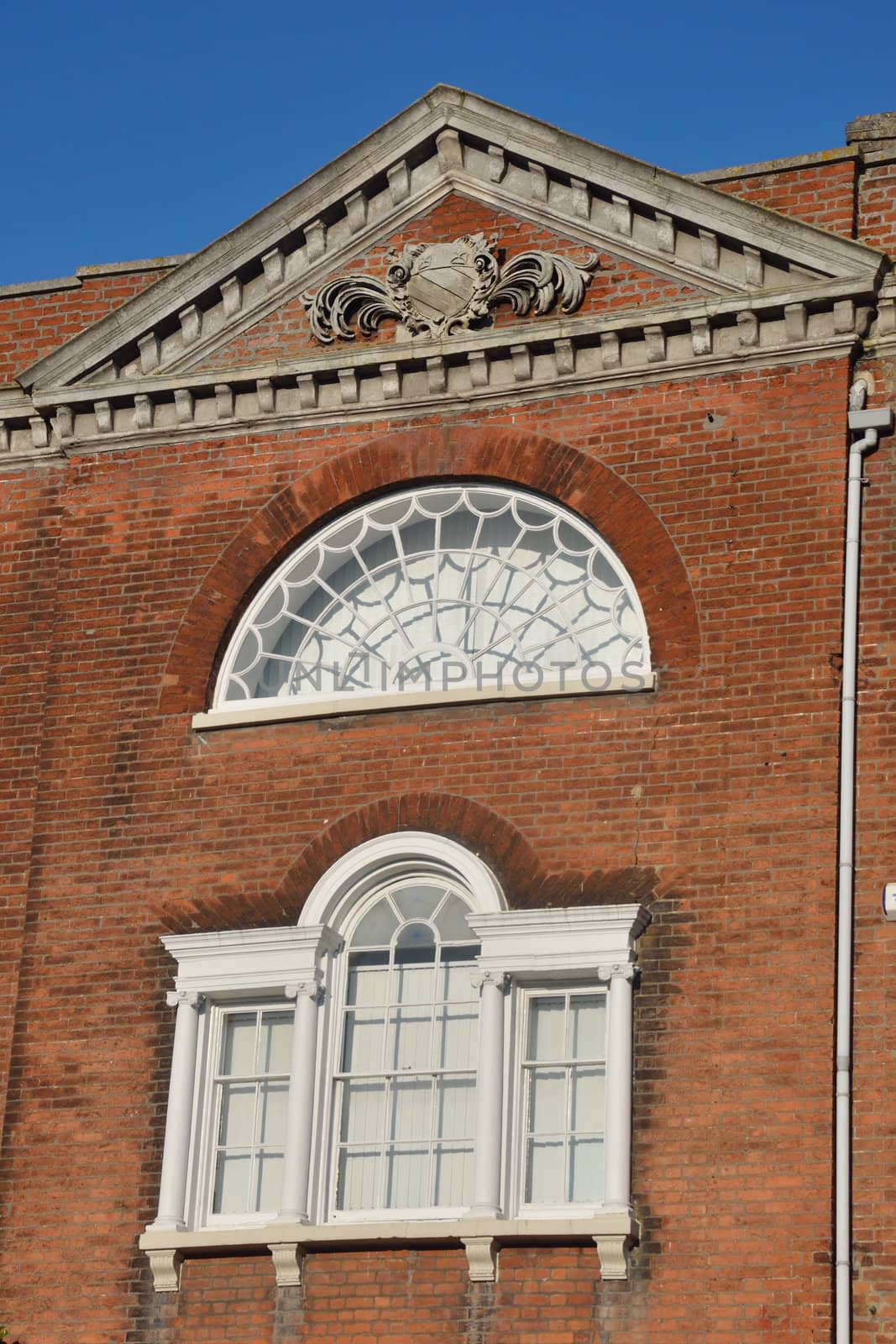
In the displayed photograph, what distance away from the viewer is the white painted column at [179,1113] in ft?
52.0

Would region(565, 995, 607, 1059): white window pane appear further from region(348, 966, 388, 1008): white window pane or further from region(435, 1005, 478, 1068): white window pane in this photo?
region(348, 966, 388, 1008): white window pane

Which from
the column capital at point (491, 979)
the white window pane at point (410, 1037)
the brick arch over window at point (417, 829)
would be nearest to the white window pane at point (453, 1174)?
the white window pane at point (410, 1037)

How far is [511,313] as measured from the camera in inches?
696

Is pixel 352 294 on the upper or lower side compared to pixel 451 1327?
upper

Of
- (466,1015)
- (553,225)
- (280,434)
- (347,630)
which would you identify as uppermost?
(553,225)

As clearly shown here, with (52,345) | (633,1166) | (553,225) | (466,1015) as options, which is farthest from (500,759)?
(52,345)

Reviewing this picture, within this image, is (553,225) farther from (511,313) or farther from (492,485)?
(492,485)

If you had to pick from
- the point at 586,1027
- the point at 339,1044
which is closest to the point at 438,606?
the point at 339,1044

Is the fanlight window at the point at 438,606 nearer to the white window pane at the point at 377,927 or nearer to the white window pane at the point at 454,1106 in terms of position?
the white window pane at the point at 377,927

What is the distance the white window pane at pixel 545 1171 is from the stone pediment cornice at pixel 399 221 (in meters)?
6.34

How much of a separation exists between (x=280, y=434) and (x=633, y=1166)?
644 centimetres

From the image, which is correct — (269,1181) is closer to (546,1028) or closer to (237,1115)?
(237,1115)

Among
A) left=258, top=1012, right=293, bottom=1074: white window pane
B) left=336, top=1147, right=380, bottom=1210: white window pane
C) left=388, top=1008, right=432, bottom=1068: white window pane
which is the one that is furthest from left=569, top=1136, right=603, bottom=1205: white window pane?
left=258, top=1012, right=293, bottom=1074: white window pane

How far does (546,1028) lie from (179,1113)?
262 centimetres
